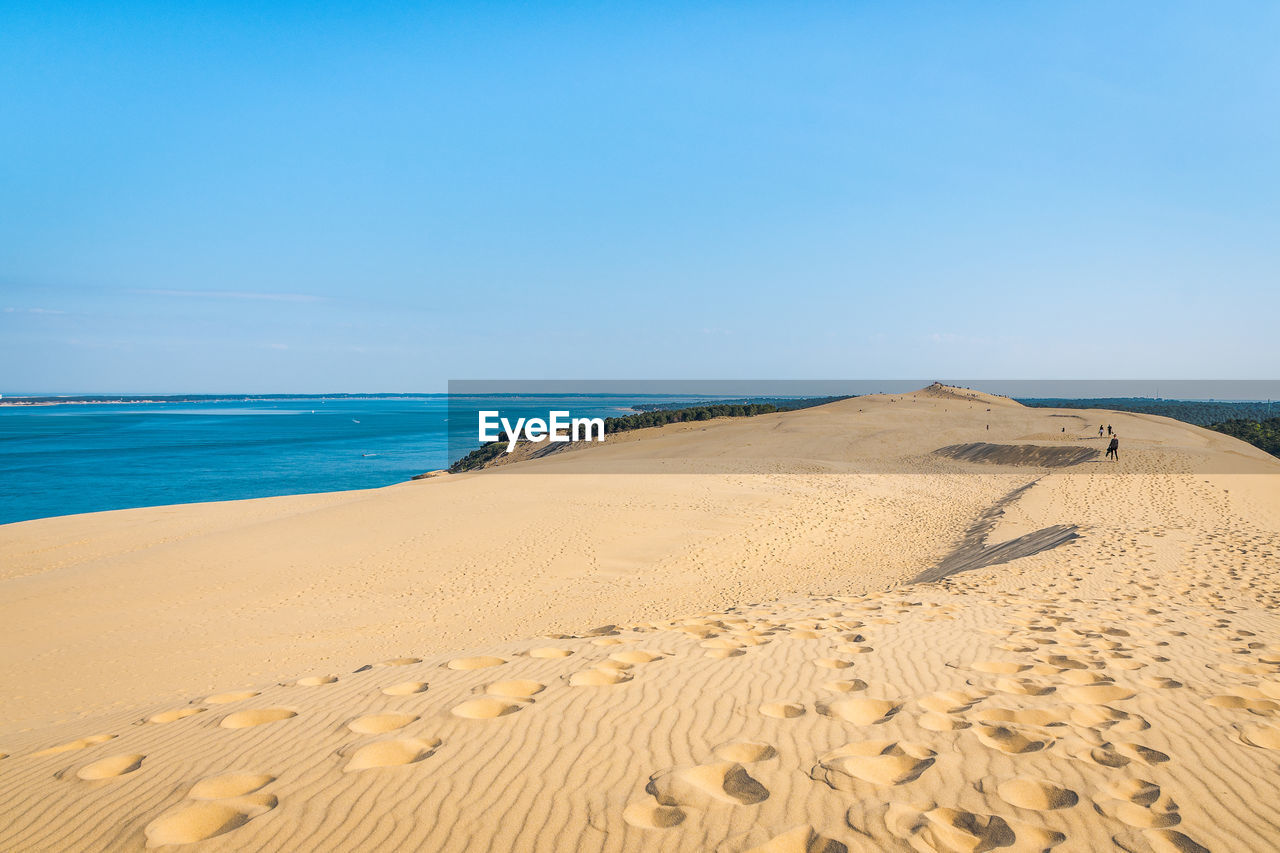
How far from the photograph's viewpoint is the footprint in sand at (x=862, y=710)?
4.73 m

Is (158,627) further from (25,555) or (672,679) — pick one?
(25,555)

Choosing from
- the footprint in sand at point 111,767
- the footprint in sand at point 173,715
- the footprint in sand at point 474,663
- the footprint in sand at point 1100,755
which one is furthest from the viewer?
the footprint in sand at point 474,663

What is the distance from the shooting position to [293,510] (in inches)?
929

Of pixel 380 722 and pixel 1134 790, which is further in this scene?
pixel 380 722

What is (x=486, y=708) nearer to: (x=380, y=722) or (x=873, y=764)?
(x=380, y=722)

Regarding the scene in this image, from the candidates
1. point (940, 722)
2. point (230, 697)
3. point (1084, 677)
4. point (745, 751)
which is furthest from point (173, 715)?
point (1084, 677)

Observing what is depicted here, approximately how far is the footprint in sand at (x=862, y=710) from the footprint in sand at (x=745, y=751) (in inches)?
29.5

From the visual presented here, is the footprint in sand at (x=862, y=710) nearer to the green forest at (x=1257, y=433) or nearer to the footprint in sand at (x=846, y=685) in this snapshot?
the footprint in sand at (x=846, y=685)

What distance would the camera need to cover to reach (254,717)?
5.30 meters

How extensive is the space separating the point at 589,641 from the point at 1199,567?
10.6 meters

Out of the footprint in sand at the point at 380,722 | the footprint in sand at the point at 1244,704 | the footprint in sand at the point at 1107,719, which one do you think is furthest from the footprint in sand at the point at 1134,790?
the footprint in sand at the point at 380,722

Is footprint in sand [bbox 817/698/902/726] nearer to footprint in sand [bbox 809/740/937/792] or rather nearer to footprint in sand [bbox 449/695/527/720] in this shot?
footprint in sand [bbox 809/740/937/792]

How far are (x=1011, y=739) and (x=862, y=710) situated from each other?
38.1 inches

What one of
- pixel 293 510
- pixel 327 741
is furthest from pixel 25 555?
pixel 327 741
